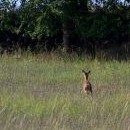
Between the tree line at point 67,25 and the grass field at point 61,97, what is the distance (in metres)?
2.95

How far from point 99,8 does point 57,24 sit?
1.74m

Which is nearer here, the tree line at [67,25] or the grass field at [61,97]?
the grass field at [61,97]

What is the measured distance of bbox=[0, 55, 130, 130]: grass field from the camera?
875 cm

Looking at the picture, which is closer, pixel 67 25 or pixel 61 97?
pixel 61 97

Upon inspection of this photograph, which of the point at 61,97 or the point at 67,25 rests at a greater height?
the point at 67,25

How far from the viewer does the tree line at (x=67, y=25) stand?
71.7 feet

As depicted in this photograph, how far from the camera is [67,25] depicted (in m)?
23.1

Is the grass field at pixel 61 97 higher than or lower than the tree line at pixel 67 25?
lower

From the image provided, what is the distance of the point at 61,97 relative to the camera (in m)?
11.1

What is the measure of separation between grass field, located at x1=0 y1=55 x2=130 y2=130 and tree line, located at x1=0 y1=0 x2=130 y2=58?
2.95 meters

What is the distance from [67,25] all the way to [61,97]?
1214 cm

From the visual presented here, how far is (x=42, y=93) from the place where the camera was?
475 inches

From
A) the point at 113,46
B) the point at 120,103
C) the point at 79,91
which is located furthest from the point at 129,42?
the point at 120,103

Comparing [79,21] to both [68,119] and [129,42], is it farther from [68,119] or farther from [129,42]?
[68,119]
